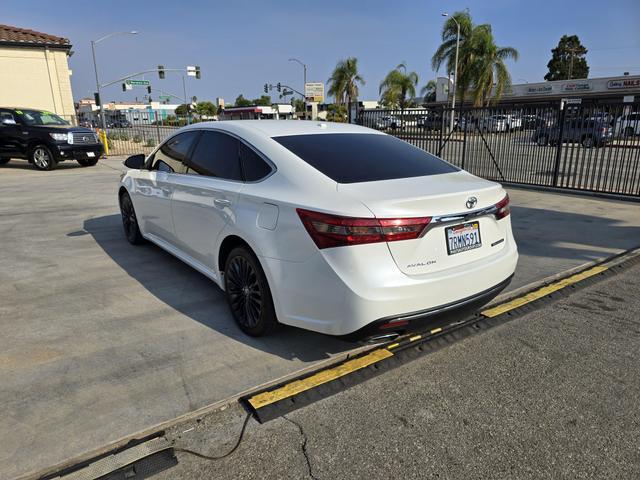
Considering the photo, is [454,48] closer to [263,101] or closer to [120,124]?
[120,124]

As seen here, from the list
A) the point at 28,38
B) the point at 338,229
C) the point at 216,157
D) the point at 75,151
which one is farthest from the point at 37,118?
the point at 338,229

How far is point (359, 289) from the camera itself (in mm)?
2762

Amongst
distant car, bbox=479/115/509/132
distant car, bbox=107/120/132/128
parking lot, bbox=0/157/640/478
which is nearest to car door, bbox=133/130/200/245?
parking lot, bbox=0/157/640/478

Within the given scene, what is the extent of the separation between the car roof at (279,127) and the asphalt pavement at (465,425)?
2.06m

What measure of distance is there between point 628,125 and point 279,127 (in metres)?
8.88

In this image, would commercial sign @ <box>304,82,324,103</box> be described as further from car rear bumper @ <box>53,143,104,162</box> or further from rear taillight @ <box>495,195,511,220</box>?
rear taillight @ <box>495,195,511,220</box>

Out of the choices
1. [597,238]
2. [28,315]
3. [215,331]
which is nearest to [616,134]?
[597,238]

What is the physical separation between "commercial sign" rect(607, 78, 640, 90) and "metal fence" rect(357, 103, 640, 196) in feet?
115

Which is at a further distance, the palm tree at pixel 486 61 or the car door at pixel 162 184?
the palm tree at pixel 486 61

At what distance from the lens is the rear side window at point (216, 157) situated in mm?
3822

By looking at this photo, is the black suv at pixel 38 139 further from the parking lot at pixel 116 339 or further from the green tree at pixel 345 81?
the green tree at pixel 345 81

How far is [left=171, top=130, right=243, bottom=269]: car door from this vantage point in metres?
3.73

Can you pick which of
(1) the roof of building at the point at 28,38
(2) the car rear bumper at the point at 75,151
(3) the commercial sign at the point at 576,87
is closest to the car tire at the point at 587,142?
(2) the car rear bumper at the point at 75,151

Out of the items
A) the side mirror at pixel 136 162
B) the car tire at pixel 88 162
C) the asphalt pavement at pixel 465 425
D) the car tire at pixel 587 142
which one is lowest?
the asphalt pavement at pixel 465 425
